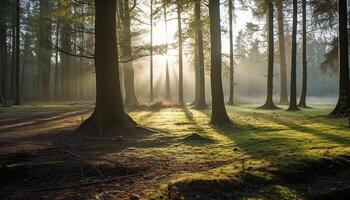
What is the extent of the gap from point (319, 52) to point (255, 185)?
83054 millimetres

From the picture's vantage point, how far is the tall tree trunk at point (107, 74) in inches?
478

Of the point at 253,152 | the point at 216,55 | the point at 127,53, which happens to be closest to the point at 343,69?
the point at 216,55

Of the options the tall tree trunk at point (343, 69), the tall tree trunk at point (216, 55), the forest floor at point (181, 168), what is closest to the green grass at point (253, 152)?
the forest floor at point (181, 168)

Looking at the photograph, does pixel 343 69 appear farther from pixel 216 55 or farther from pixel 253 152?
pixel 253 152

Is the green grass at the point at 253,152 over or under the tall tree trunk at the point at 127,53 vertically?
under

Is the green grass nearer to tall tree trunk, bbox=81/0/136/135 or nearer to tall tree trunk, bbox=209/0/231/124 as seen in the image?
tall tree trunk, bbox=81/0/136/135

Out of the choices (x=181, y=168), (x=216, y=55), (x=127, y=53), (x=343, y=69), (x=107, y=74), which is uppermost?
(x=127, y=53)

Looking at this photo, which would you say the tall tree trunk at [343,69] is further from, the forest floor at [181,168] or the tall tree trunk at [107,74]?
the tall tree trunk at [107,74]

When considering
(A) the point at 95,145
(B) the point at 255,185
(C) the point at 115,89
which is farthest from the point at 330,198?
(C) the point at 115,89

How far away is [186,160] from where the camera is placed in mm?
7695

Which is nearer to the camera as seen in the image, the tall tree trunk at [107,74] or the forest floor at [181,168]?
the forest floor at [181,168]

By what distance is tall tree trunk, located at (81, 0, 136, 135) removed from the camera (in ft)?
39.9

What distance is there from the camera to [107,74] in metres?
12.3

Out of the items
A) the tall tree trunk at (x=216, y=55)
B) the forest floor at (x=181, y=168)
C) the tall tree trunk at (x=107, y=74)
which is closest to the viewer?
the forest floor at (x=181, y=168)
